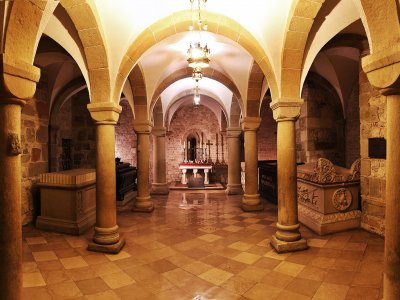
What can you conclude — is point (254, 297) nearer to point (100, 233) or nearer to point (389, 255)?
point (389, 255)

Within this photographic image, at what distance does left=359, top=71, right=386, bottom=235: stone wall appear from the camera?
4504 millimetres

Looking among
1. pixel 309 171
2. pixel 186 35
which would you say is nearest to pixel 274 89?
pixel 309 171

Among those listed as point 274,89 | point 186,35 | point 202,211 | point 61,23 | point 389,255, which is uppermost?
point 186,35

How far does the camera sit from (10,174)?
77.7 inches

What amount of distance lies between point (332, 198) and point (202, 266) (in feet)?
9.19

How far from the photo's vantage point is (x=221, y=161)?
14336 millimetres

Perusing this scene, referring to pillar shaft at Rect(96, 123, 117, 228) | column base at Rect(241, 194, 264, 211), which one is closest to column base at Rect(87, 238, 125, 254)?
pillar shaft at Rect(96, 123, 117, 228)

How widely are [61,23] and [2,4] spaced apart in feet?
6.70

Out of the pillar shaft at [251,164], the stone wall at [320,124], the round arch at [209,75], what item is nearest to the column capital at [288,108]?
the pillar shaft at [251,164]

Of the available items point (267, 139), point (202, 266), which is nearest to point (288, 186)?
point (202, 266)

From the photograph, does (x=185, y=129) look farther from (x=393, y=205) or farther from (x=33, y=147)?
(x=393, y=205)

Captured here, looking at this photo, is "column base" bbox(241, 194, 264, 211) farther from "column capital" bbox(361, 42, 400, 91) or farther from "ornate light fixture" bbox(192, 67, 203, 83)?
"column capital" bbox(361, 42, 400, 91)

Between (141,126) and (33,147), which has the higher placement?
(141,126)

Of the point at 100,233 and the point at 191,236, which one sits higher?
the point at 100,233
